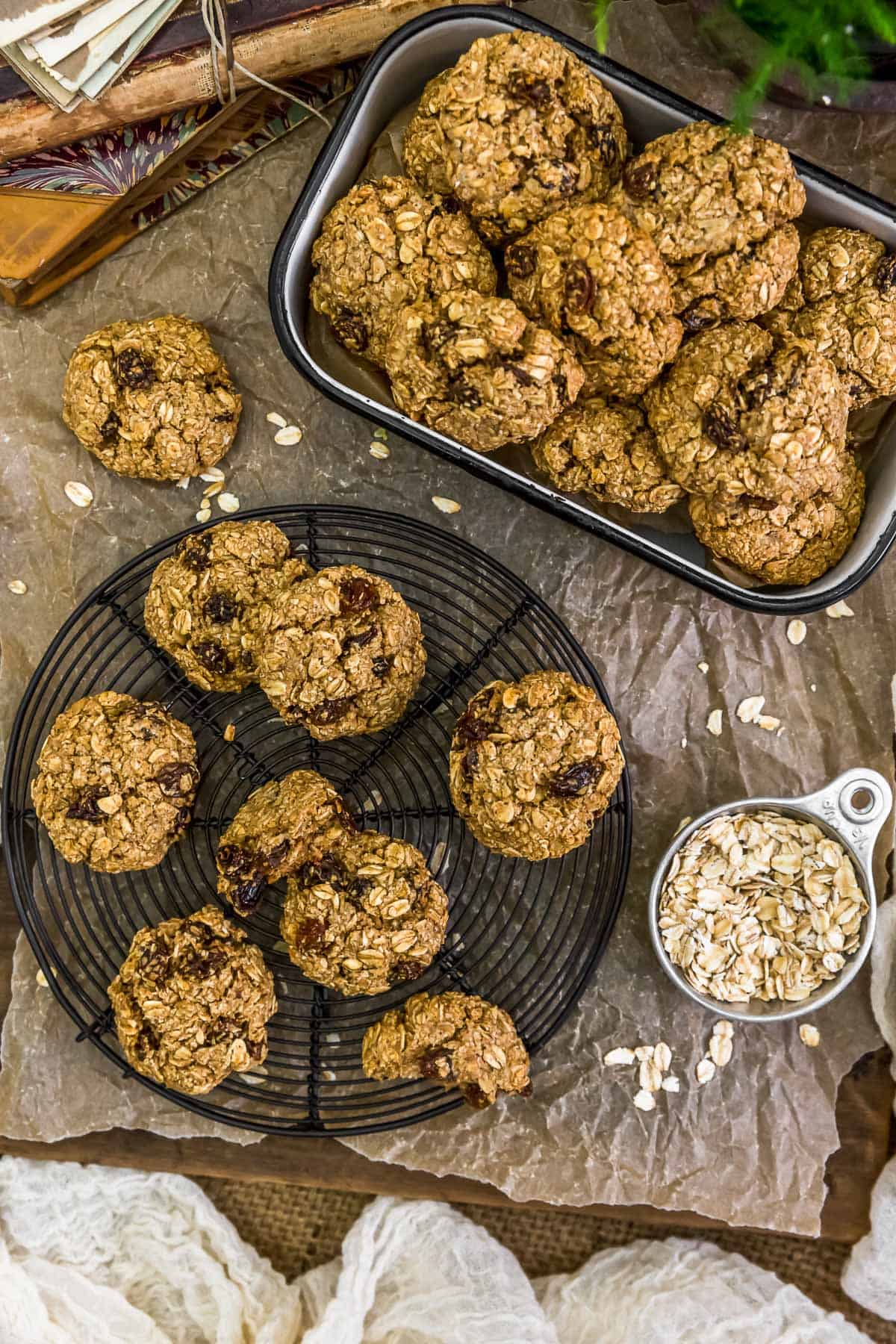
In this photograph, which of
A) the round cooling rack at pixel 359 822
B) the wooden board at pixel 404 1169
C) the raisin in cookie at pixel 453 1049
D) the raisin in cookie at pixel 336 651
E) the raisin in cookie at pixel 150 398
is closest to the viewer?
the raisin in cookie at pixel 336 651

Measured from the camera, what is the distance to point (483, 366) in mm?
2418

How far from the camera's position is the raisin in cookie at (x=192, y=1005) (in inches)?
108

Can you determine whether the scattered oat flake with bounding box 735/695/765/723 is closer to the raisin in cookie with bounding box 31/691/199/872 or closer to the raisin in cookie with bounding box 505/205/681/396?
the raisin in cookie with bounding box 505/205/681/396

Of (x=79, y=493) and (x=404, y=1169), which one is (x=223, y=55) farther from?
(x=404, y=1169)

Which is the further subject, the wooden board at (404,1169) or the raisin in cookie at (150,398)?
the wooden board at (404,1169)

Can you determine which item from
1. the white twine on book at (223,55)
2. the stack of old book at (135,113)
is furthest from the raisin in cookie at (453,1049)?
the white twine on book at (223,55)

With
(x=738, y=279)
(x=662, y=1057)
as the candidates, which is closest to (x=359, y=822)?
(x=662, y=1057)

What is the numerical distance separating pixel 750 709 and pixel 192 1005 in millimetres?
1826

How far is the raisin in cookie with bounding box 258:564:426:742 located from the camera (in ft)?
8.80

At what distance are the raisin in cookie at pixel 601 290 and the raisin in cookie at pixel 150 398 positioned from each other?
993 millimetres

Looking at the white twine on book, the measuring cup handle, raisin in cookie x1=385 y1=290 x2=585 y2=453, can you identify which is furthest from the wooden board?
the white twine on book

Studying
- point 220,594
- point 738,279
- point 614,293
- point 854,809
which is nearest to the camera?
point 614,293

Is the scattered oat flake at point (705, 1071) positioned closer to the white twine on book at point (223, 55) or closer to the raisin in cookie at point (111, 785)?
the raisin in cookie at point (111, 785)

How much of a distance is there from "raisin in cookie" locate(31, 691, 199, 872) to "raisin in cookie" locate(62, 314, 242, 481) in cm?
72
